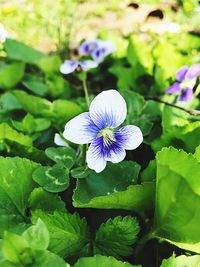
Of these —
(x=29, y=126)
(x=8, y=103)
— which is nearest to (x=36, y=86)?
(x=8, y=103)

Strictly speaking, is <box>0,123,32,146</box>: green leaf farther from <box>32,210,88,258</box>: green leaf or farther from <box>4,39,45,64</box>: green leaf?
<box>4,39,45,64</box>: green leaf

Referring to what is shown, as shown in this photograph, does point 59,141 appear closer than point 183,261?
No

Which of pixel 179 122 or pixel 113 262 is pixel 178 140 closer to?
pixel 179 122

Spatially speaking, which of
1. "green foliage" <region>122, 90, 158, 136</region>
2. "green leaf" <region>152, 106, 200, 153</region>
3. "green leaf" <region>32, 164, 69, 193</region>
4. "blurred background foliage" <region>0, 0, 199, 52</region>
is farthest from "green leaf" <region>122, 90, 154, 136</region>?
"blurred background foliage" <region>0, 0, 199, 52</region>

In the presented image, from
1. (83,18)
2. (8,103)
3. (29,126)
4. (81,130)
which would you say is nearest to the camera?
(81,130)

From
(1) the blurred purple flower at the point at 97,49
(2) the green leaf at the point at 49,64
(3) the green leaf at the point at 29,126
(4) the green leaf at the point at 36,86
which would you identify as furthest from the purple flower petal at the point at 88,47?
(3) the green leaf at the point at 29,126

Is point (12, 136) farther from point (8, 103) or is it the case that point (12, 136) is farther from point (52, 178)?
point (8, 103)

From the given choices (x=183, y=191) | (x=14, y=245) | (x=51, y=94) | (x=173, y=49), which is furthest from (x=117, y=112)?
(x=173, y=49)
